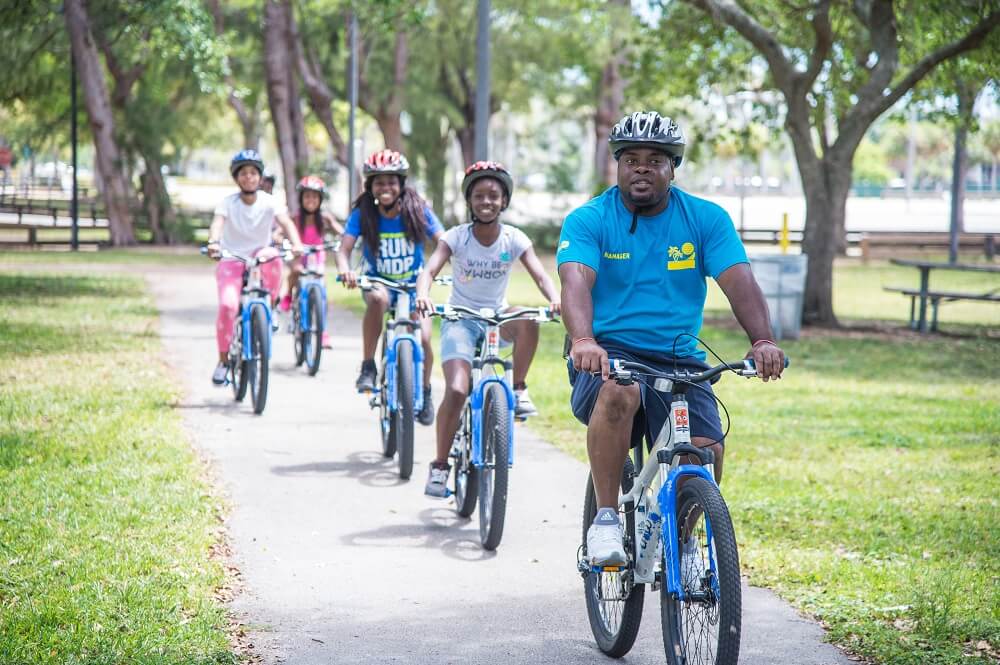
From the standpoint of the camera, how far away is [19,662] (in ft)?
16.1

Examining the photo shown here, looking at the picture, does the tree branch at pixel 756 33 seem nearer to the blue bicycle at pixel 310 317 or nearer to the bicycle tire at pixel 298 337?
the blue bicycle at pixel 310 317

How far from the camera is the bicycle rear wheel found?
670cm

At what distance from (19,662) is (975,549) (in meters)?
4.56

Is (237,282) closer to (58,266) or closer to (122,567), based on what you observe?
(122,567)

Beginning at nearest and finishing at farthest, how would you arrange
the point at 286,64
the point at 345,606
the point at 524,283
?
the point at 345,606 → the point at 524,283 → the point at 286,64

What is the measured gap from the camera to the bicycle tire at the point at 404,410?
8422 mm

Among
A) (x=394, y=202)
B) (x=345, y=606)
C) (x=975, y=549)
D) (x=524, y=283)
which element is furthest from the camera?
(x=524, y=283)

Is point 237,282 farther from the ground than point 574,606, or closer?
farther from the ground

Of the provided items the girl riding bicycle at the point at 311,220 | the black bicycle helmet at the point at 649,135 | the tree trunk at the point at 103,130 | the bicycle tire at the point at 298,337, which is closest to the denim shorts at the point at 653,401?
the black bicycle helmet at the point at 649,135

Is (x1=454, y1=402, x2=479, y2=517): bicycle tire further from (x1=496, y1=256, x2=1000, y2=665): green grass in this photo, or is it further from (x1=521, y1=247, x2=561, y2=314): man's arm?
(x1=496, y1=256, x2=1000, y2=665): green grass

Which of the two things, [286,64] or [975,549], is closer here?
[975,549]

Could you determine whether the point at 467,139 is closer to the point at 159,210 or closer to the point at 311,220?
the point at 159,210

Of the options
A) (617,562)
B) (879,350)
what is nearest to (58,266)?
(879,350)

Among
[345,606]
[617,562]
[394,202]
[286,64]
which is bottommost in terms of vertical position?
[345,606]
